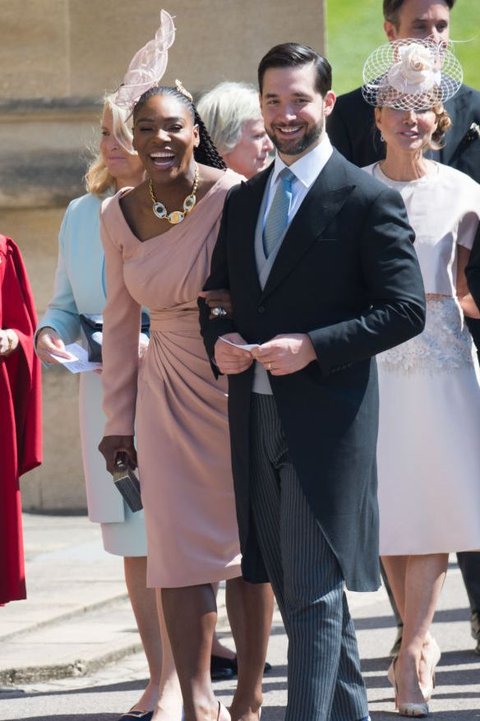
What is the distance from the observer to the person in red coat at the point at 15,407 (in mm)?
6320

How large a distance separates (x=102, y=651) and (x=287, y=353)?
2.82m

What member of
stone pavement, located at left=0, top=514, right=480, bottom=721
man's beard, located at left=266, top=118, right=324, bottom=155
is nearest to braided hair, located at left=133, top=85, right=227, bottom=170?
man's beard, located at left=266, top=118, right=324, bottom=155

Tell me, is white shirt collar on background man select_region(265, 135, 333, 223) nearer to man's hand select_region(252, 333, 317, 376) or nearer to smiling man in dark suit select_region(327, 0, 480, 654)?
man's hand select_region(252, 333, 317, 376)

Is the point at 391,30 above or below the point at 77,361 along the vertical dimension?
above

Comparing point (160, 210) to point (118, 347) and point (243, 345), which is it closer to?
point (118, 347)

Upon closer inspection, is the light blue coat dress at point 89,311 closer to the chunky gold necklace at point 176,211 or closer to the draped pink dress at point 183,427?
the draped pink dress at point 183,427

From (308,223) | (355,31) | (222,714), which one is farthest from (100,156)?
(355,31)

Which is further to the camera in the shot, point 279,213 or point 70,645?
point 70,645

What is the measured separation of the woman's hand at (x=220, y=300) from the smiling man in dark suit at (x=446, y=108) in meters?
1.71

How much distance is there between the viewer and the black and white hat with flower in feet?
19.3

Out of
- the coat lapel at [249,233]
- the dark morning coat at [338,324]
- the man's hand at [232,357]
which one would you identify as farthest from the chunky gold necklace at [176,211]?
the man's hand at [232,357]

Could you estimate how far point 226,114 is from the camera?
6.50 m

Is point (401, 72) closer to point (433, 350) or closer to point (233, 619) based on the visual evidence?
point (433, 350)

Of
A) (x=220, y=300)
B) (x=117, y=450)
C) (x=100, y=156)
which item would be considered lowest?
(x=117, y=450)
